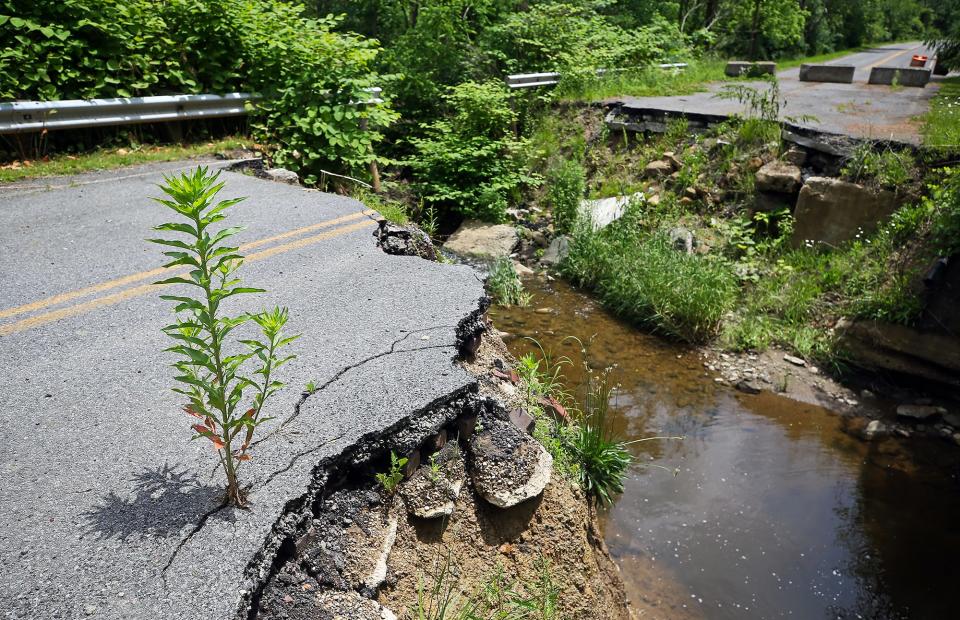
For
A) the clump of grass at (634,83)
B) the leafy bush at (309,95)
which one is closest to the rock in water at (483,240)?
the leafy bush at (309,95)

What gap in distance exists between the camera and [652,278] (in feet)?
27.0

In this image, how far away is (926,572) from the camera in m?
4.89

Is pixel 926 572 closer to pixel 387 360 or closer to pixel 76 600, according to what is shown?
pixel 387 360

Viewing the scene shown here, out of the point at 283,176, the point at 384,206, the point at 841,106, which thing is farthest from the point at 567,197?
the point at 841,106

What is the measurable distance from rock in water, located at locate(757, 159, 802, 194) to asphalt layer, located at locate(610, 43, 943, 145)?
744mm

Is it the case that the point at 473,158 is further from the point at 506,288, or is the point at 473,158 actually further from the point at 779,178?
the point at 779,178

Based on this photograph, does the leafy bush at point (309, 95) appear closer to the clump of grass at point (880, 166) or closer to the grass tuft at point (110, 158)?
the grass tuft at point (110, 158)

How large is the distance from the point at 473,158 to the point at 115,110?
4975 mm

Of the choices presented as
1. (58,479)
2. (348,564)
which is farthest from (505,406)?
(58,479)

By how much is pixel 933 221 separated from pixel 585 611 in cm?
653

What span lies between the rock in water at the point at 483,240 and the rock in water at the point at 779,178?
11.6 ft

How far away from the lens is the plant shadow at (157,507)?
8.60ft

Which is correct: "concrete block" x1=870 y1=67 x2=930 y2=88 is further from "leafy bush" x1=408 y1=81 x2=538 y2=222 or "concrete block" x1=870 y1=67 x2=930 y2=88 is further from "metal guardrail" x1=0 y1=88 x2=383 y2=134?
"metal guardrail" x1=0 y1=88 x2=383 y2=134

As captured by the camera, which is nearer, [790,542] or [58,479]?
[58,479]
